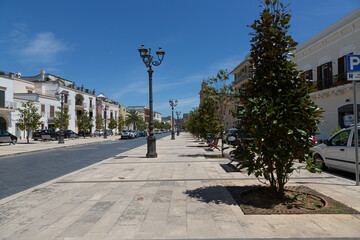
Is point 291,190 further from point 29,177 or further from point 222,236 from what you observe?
point 29,177

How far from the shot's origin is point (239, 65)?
139 feet

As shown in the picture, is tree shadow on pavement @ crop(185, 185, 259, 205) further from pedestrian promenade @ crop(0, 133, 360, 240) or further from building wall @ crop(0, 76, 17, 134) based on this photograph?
building wall @ crop(0, 76, 17, 134)

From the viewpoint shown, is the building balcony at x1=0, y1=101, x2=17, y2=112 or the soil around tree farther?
the building balcony at x1=0, y1=101, x2=17, y2=112

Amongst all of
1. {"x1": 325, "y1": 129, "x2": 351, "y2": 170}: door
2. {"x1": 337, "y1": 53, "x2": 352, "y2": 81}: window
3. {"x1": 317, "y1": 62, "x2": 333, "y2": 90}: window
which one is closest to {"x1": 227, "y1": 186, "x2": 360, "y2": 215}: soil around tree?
{"x1": 325, "y1": 129, "x2": 351, "y2": 170}: door

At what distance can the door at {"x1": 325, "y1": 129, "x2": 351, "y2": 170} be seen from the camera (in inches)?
283

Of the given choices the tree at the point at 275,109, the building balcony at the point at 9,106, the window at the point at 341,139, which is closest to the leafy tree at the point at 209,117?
the window at the point at 341,139

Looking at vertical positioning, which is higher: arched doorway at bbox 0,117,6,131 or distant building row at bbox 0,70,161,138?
distant building row at bbox 0,70,161,138

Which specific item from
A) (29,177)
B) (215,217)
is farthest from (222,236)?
(29,177)

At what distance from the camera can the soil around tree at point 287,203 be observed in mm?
4133

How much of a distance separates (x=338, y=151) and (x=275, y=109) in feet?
15.2

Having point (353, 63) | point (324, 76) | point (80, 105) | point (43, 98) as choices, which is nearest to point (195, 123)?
point (324, 76)

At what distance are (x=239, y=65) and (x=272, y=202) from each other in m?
40.4

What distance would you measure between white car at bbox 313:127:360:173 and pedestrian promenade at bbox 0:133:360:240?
72cm

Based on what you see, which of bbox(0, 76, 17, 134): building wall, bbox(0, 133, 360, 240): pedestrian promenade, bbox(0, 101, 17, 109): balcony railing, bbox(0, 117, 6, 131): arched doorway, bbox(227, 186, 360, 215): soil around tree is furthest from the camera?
bbox(0, 117, 6, 131): arched doorway
